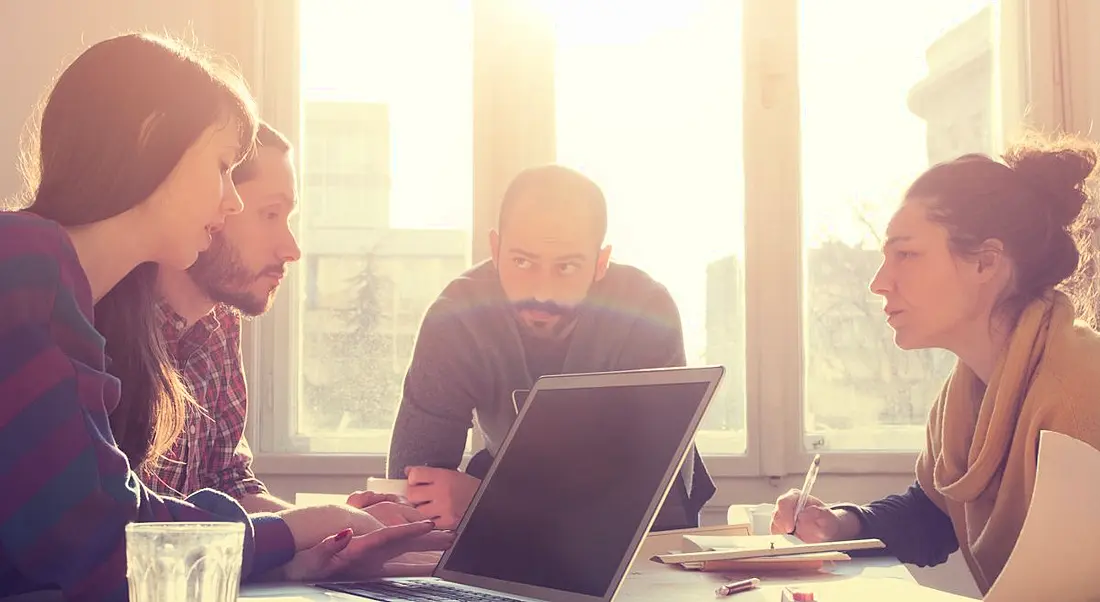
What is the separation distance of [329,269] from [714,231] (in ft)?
3.34

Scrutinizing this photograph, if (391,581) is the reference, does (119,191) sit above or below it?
above

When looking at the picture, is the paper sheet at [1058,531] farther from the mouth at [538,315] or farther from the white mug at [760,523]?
the mouth at [538,315]

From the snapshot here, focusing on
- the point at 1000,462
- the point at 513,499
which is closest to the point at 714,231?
the point at 1000,462

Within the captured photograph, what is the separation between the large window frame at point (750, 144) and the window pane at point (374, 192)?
0.19 ft

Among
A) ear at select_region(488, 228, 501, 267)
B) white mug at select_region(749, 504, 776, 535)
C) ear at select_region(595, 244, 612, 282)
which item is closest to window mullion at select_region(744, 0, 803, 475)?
ear at select_region(595, 244, 612, 282)

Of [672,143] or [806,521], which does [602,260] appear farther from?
[672,143]

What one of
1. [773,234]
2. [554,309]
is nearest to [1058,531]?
[554,309]

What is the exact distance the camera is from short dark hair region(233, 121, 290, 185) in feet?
6.57

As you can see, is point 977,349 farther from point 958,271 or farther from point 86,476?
point 86,476

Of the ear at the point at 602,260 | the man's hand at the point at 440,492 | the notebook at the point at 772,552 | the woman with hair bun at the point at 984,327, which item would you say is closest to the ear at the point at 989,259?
the woman with hair bun at the point at 984,327

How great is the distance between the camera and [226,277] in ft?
6.29

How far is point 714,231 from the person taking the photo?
9.49 ft

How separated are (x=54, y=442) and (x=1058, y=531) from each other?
2.72 ft

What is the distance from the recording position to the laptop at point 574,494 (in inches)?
37.0
